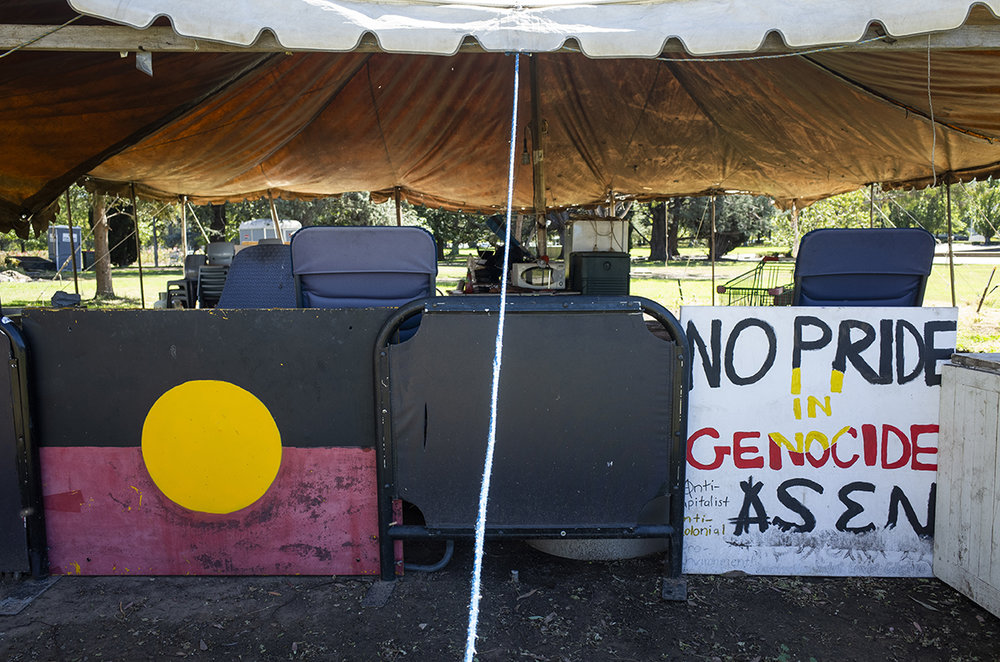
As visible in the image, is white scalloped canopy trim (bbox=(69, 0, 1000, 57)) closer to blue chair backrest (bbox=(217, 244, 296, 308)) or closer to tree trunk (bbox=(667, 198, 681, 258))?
blue chair backrest (bbox=(217, 244, 296, 308))

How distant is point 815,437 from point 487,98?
5147mm

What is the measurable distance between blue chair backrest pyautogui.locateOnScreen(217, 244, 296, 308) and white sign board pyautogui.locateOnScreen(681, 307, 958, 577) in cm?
345

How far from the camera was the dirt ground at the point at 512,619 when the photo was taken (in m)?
2.20

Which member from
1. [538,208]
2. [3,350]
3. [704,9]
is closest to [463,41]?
[704,9]

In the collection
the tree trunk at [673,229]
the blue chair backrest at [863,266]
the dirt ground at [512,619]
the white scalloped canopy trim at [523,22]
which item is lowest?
the dirt ground at [512,619]

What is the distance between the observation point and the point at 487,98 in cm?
659

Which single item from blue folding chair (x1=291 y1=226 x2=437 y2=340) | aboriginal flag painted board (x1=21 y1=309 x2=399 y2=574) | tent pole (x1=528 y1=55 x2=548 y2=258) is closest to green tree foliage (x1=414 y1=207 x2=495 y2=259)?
tent pole (x1=528 y1=55 x2=548 y2=258)

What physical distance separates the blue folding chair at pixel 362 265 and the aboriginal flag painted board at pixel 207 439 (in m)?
0.63

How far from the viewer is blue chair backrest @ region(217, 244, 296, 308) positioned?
4.93 m

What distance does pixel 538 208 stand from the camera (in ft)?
22.4

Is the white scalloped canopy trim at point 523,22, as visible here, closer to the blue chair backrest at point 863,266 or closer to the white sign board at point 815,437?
the white sign board at point 815,437

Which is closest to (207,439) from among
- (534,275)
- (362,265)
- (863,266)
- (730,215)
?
(362,265)

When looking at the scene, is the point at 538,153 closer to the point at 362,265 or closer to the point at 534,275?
the point at 534,275

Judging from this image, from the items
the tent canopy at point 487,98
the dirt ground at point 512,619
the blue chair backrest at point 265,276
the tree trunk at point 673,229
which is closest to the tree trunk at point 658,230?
the tree trunk at point 673,229
